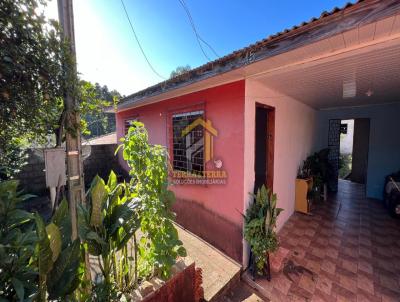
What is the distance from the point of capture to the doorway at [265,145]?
4145 millimetres

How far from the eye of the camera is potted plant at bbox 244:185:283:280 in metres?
3.20

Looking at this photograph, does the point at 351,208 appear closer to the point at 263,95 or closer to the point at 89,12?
the point at 263,95

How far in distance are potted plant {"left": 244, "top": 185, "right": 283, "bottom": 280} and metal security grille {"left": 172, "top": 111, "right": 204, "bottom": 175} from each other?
147 cm

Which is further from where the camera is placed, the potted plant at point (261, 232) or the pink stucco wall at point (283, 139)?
the pink stucco wall at point (283, 139)

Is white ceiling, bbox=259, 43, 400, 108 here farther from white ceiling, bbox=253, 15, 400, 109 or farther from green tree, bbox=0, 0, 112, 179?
green tree, bbox=0, 0, 112, 179

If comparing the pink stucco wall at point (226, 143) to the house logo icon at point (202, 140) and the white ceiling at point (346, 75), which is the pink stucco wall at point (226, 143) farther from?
the white ceiling at point (346, 75)

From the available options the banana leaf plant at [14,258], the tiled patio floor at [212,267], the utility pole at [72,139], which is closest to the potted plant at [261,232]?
the tiled patio floor at [212,267]

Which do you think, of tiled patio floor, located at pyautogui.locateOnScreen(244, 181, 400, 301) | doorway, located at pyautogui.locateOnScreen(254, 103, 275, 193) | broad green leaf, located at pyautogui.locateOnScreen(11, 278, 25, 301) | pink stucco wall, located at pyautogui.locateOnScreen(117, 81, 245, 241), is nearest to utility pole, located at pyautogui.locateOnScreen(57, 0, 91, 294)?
broad green leaf, located at pyautogui.locateOnScreen(11, 278, 25, 301)

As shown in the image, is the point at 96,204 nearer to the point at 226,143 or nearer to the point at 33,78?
the point at 33,78

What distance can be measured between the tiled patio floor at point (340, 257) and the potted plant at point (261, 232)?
293mm

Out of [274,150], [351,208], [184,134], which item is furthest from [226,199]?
[351,208]

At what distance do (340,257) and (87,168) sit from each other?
8796mm

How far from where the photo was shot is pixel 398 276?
321 centimetres

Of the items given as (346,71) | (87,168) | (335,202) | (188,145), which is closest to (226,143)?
(188,145)
